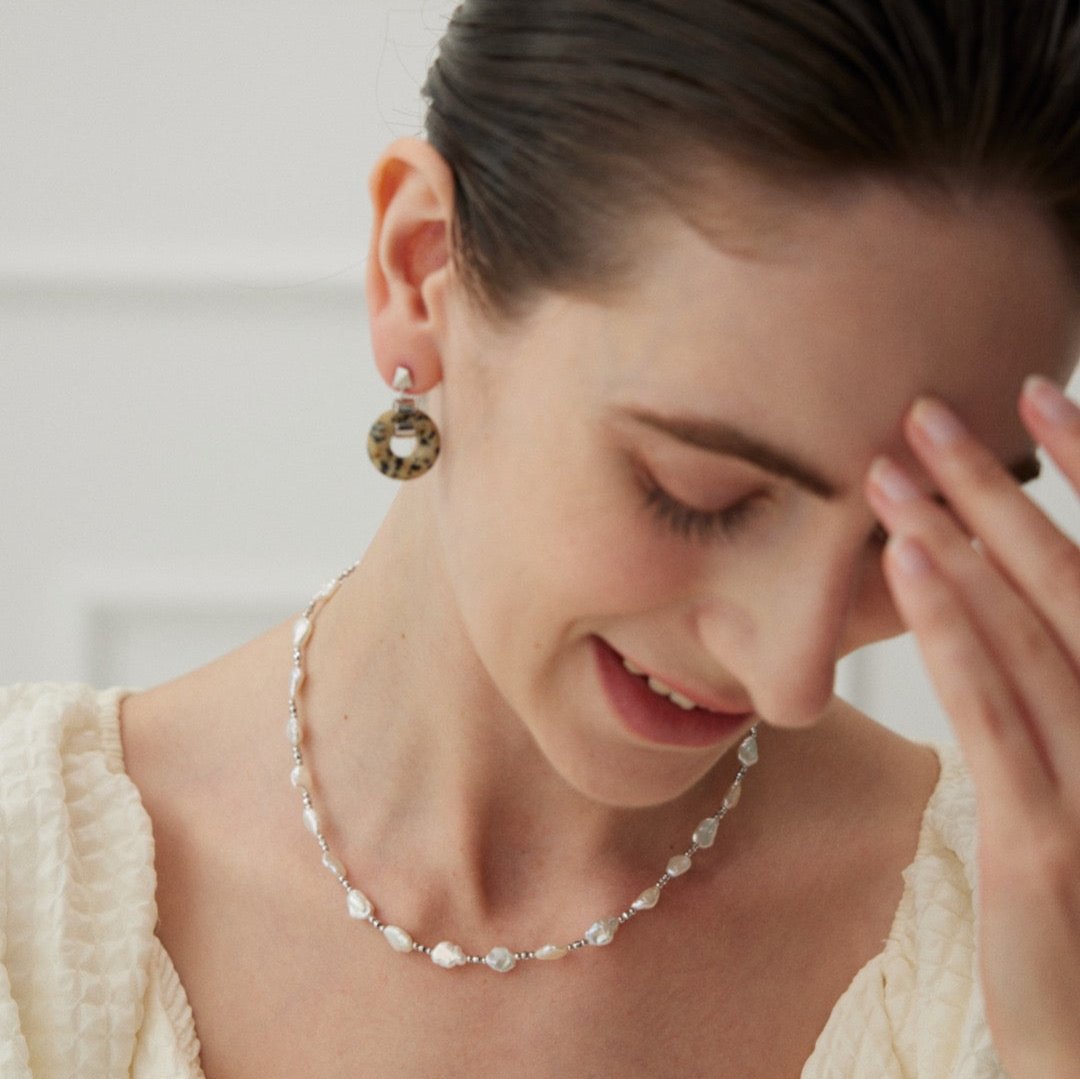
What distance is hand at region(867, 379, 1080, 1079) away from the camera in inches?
33.2

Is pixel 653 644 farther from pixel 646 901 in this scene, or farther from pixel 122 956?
pixel 122 956

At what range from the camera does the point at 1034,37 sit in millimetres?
837

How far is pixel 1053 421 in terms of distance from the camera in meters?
0.85

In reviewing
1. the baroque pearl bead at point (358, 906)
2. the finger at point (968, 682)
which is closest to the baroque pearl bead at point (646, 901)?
the baroque pearl bead at point (358, 906)

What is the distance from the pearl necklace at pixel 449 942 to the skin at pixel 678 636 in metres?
0.01

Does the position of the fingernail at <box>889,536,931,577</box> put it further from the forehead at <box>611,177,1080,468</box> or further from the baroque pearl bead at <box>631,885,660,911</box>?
the baroque pearl bead at <box>631,885,660,911</box>

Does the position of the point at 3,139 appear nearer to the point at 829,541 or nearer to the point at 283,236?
the point at 283,236

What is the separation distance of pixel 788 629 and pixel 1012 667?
0.42 ft

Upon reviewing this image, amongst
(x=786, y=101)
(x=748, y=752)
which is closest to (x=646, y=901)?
(x=748, y=752)

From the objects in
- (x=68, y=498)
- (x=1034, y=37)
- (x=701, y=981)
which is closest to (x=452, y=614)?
(x=701, y=981)

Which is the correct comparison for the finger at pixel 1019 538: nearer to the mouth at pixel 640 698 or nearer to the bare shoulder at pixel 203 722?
the mouth at pixel 640 698

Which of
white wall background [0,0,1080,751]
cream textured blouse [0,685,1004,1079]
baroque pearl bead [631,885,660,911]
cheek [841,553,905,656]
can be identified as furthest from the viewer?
white wall background [0,0,1080,751]

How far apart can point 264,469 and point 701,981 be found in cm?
106

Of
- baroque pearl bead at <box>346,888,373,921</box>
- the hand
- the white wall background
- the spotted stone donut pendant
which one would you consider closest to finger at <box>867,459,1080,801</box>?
the hand
